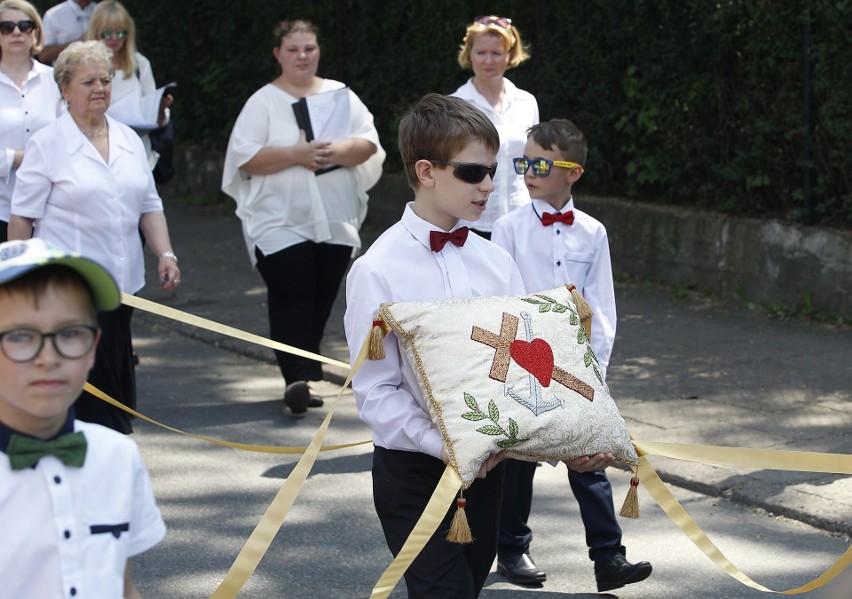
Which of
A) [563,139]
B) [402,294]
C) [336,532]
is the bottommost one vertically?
[336,532]

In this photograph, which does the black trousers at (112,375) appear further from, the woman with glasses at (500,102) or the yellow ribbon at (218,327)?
the woman with glasses at (500,102)


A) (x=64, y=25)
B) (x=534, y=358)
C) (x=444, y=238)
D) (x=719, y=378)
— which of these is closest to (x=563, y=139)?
(x=444, y=238)

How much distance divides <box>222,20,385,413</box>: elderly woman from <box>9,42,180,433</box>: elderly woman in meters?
1.75

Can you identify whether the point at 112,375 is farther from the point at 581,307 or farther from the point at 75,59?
the point at 581,307

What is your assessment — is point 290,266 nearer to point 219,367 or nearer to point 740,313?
point 219,367

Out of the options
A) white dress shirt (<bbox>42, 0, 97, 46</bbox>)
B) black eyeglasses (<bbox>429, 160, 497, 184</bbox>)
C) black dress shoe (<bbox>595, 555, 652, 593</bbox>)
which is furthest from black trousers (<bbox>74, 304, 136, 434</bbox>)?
white dress shirt (<bbox>42, 0, 97, 46</bbox>)

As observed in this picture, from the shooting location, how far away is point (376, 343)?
366 cm

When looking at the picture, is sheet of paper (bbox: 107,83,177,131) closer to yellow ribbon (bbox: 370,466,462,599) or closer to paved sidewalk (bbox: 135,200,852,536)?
paved sidewalk (bbox: 135,200,852,536)

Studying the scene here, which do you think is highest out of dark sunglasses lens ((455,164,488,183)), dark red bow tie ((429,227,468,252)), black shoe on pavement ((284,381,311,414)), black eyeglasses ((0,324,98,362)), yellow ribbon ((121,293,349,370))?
dark sunglasses lens ((455,164,488,183))

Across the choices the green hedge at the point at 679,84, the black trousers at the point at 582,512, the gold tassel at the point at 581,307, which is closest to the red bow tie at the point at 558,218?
the black trousers at the point at 582,512

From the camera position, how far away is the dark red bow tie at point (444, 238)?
388 centimetres

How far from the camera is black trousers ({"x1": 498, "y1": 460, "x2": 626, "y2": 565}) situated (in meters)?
5.17

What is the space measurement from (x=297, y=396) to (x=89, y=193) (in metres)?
2.12

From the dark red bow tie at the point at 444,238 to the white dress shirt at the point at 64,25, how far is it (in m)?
6.80
